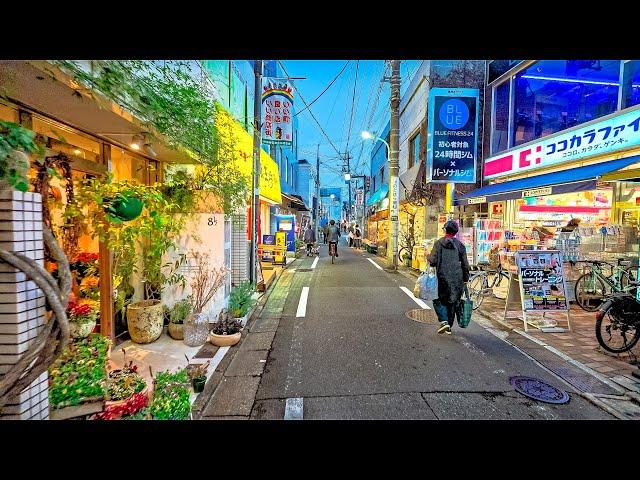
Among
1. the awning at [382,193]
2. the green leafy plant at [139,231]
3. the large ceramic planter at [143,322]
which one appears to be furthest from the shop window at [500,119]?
the large ceramic planter at [143,322]

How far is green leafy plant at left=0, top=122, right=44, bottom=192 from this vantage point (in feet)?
6.77

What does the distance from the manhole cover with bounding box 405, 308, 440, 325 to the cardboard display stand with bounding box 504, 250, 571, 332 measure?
5.80 ft

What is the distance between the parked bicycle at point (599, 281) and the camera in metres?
7.30

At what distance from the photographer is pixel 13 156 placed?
2086mm

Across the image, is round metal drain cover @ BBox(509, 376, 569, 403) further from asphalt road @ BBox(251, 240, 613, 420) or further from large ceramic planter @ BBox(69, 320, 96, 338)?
large ceramic planter @ BBox(69, 320, 96, 338)

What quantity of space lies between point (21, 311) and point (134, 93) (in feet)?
10.4

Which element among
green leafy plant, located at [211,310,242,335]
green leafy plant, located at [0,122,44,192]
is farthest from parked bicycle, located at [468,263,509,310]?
green leafy plant, located at [0,122,44,192]

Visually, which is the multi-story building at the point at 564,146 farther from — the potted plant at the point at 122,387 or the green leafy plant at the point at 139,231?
the potted plant at the point at 122,387

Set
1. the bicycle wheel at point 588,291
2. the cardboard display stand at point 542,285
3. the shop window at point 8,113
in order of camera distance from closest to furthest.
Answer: the shop window at point 8,113, the cardboard display stand at point 542,285, the bicycle wheel at point 588,291

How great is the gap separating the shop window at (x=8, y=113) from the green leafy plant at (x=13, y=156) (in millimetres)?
1814

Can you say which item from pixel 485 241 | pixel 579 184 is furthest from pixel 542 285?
pixel 485 241

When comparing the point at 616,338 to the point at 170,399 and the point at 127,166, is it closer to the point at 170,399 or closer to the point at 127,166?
the point at 170,399

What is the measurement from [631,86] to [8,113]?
13.2 m
